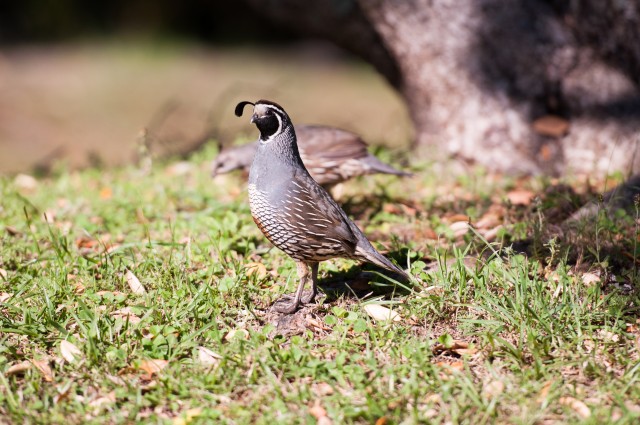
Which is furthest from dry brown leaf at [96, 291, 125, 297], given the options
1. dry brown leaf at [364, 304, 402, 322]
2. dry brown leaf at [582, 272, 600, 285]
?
dry brown leaf at [582, 272, 600, 285]

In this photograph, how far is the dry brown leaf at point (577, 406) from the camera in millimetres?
2992

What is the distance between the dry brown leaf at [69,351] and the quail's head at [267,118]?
139 centimetres

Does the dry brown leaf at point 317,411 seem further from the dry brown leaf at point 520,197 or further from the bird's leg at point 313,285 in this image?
the dry brown leaf at point 520,197

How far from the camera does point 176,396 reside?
3.23 meters

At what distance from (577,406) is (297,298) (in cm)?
144

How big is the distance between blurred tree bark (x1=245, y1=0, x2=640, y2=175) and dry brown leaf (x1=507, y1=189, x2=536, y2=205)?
0.53 meters

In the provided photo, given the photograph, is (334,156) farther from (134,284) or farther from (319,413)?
(319,413)

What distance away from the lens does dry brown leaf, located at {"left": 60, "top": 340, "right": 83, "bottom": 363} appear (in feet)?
11.2

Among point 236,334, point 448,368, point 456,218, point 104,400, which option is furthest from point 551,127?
point 104,400

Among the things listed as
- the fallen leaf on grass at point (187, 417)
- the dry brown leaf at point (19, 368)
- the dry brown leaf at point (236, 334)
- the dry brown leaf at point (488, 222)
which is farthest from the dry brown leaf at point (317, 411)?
the dry brown leaf at point (488, 222)

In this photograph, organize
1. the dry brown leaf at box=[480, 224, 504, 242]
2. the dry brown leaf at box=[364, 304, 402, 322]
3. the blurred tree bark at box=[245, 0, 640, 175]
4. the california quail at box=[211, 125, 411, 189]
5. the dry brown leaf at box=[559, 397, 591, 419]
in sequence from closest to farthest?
the dry brown leaf at box=[559, 397, 591, 419]
the dry brown leaf at box=[364, 304, 402, 322]
the dry brown leaf at box=[480, 224, 504, 242]
the california quail at box=[211, 125, 411, 189]
the blurred tree bark at box=[245, 0, 640, 175]

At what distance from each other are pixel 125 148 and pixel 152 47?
5687mm

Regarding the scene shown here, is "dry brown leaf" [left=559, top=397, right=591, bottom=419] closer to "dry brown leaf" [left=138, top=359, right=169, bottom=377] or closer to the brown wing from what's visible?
"dry brown leaf" [left=138, top=359, right=169, bottom=377]

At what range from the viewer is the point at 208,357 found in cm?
345
